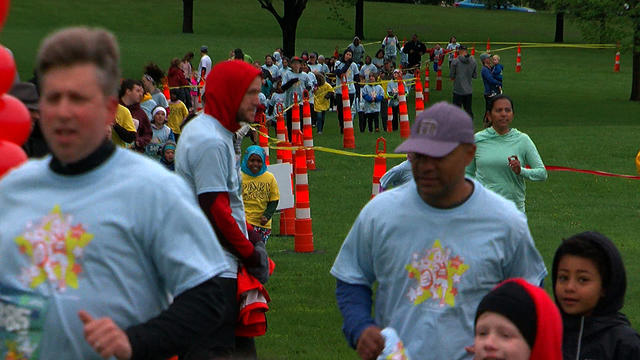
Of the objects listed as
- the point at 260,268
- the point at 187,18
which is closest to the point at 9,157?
the point at 260,268

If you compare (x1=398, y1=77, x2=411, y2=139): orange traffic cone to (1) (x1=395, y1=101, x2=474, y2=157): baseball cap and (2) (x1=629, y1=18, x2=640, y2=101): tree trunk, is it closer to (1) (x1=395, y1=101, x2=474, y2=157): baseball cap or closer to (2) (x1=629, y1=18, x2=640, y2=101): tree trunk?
(2) (x1=629, y1=18, x2=640, y2=101): tree trunk

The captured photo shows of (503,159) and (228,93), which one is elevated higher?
(228,93)

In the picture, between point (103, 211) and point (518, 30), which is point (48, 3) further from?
point (103, 211)

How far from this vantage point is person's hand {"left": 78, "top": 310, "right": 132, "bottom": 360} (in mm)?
3234

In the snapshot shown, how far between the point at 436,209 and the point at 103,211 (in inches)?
59.6

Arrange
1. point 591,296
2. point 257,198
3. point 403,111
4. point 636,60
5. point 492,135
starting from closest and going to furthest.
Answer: point 591,296 → point 492,135 → point 257,198 → point 403,111 → point 636,60

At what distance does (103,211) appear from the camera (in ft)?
11.0

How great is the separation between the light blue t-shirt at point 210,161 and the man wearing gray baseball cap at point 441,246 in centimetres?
207

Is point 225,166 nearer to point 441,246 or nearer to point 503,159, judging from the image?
point 441,246

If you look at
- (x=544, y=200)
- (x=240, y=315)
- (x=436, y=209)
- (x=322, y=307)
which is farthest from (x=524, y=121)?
(x=436, y=209)

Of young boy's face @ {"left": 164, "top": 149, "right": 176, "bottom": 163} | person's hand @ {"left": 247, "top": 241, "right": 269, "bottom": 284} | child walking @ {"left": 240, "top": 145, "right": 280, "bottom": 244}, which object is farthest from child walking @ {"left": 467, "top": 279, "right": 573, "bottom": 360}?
young boy's face @ {"left": 164, "top": 149, "right": 176, "bottom": 163}

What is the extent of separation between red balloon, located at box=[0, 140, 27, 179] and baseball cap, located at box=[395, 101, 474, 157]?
2.38m

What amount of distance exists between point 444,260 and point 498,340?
0.48 meters

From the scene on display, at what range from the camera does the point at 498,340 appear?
13.2 ft
